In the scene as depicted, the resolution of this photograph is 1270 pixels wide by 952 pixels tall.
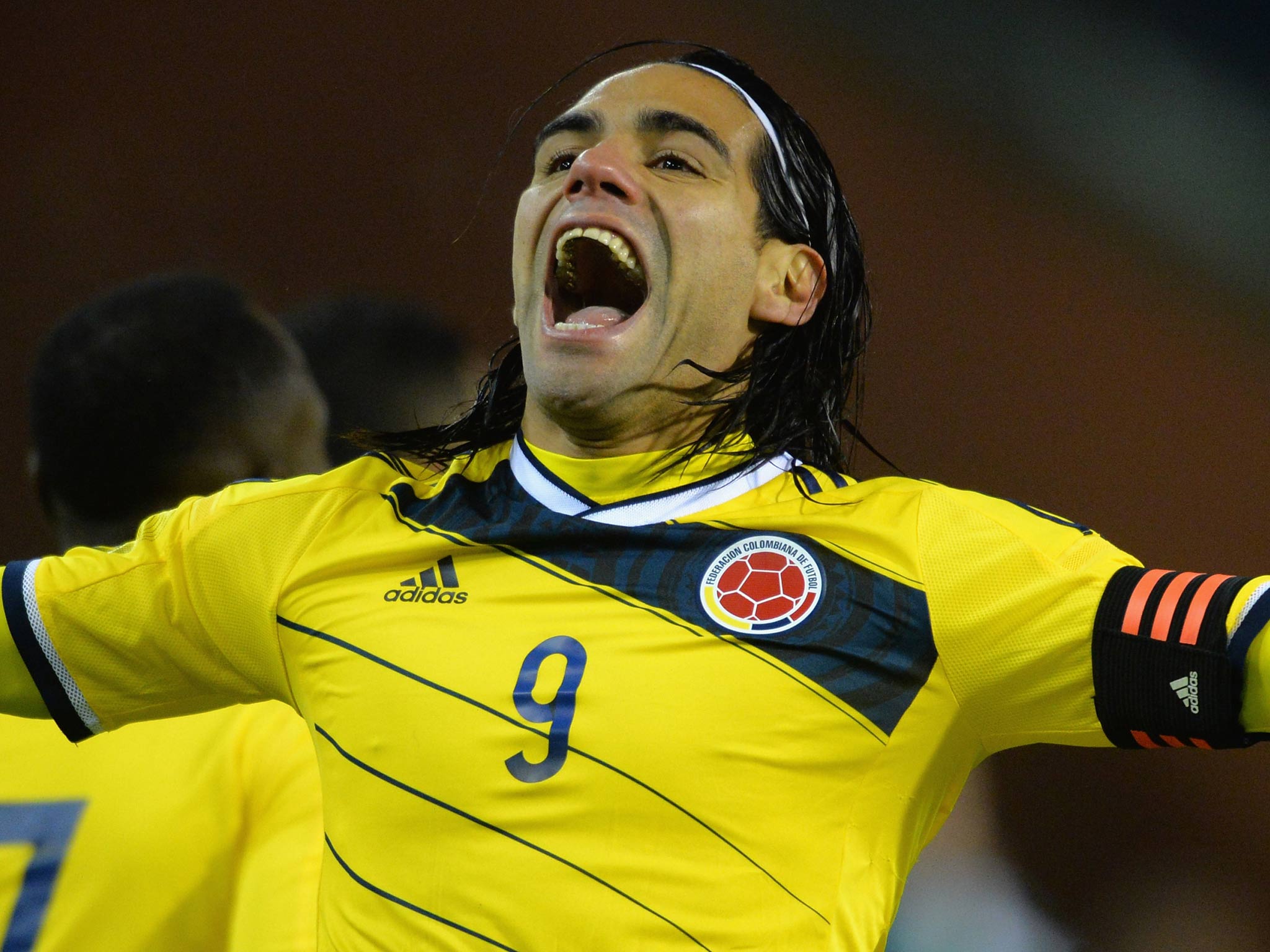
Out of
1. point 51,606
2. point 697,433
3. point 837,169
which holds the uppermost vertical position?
point 837,169

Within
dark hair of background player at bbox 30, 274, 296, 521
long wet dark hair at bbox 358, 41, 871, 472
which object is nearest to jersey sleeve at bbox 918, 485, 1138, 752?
long wet dark hair at bbox 358, 41, 871, 472

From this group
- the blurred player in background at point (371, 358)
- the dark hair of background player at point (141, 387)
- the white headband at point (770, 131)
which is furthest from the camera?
the blurred player in background at point (371, 358)

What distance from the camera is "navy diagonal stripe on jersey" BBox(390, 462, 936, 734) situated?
1.04 meters

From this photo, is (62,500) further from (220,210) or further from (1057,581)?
(1057,581)

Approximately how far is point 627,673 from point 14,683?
537 millimetres

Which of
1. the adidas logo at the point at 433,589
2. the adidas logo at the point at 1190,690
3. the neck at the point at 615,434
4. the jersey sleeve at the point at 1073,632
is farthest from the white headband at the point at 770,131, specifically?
the adidas logo at the point at 1190,690

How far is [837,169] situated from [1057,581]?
102cm

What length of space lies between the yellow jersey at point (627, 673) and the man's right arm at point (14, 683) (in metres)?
0.01

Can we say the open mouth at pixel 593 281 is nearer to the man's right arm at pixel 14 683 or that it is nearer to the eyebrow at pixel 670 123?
the eyebrow at pixel 670 123

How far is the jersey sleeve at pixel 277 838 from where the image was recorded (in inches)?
45.9

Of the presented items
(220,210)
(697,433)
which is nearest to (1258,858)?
(697,433)

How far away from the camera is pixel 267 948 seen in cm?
115

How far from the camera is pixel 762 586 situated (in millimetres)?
1079

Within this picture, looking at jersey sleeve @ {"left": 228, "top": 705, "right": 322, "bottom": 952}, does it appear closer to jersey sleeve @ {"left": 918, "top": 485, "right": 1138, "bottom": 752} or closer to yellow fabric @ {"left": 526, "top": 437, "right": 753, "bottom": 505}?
yellow fabric @ {"left": 526, "top": 437, "right": 753, "bottom": 505}
